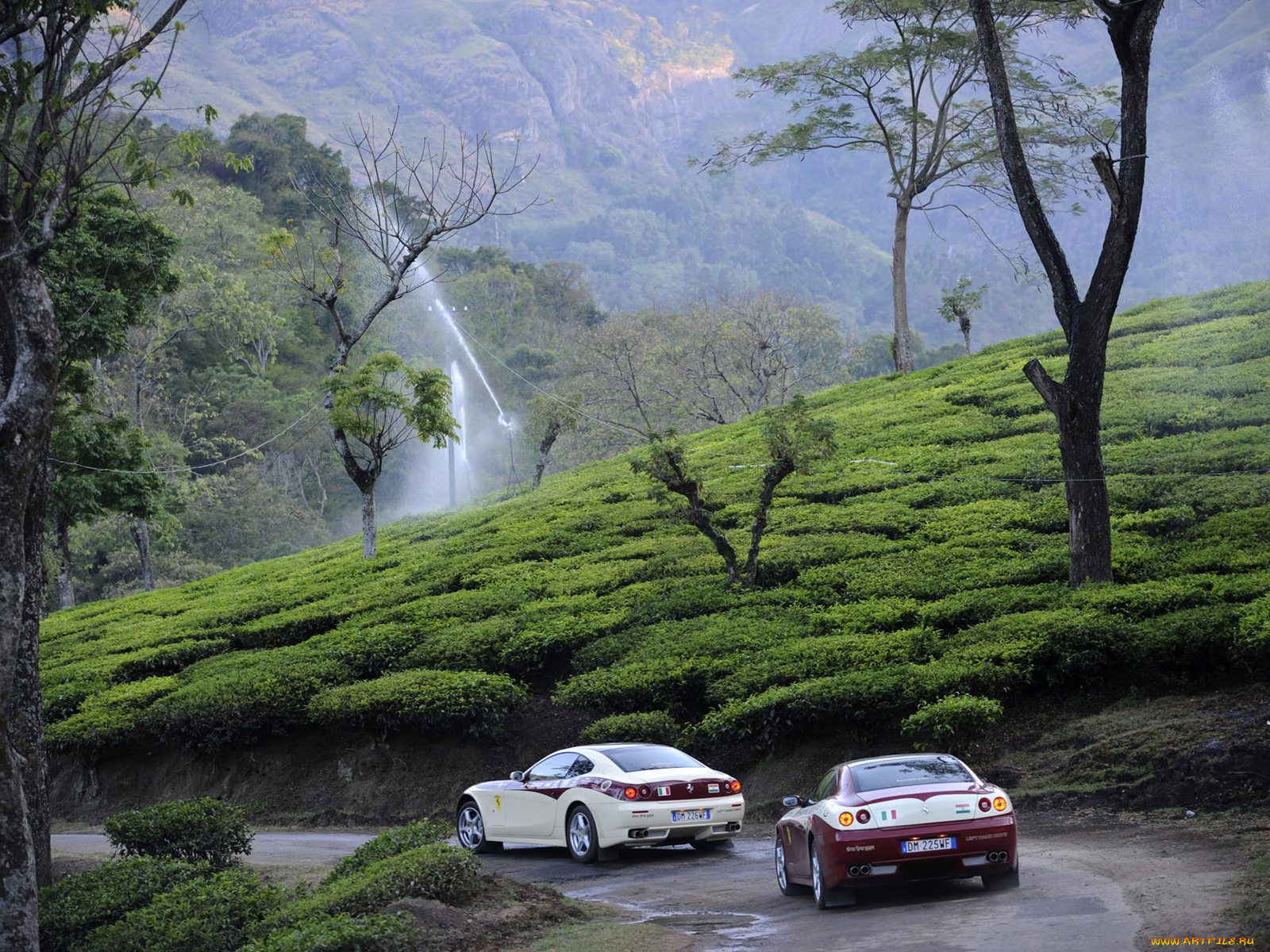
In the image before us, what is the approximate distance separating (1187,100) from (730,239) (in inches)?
1947

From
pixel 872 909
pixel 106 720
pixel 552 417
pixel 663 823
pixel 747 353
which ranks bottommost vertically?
pixel 872 909

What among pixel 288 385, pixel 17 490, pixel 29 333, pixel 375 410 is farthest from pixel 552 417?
pixel 288 385

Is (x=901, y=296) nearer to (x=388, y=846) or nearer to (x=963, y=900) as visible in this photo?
(x=388, y=846)

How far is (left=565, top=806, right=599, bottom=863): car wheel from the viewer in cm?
1180

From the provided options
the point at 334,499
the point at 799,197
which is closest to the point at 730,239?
the point at 799,197

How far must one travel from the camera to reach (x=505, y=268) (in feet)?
288

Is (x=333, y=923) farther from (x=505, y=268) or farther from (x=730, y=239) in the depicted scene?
(x=730, y=239)

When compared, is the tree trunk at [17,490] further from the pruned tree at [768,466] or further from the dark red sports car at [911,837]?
the pruned tree at [768,466]

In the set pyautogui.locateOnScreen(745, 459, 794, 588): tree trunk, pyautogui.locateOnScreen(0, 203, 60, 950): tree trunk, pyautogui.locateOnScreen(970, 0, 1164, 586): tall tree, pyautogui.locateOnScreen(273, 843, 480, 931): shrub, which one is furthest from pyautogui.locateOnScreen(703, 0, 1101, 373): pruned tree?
pyautogui.locateOnScreen(273, 843, 480, 931): shrub

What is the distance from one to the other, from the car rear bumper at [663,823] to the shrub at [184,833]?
11.9 feet

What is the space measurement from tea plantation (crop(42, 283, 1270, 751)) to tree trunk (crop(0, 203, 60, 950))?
308 inches

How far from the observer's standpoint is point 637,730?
15062mm

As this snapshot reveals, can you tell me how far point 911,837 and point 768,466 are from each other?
10297 millimetres

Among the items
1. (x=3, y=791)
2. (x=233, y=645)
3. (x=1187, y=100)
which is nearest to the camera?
(x=3, y=791)
